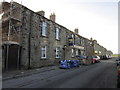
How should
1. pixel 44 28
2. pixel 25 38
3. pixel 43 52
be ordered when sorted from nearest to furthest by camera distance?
pixel 25 38, pixel 43 52, pixel 44 28

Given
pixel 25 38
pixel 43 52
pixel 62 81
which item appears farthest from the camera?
pixel 43 52

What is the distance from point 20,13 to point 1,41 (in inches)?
165

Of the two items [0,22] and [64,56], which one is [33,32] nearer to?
[0,22]

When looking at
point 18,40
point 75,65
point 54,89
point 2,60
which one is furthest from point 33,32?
point 54,89

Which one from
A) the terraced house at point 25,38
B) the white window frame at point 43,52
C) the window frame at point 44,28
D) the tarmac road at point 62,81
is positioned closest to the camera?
the tarmac road at point 62,81

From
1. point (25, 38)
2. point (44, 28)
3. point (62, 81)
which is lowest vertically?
point (62, 81)

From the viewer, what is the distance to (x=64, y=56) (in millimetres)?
23406

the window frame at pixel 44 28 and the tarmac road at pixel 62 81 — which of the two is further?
the window frame at pixel 44 28

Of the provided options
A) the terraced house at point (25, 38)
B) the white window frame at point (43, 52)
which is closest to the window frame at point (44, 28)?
the terraced house at point (25, 38)

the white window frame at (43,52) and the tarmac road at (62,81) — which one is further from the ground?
the white window frame at (43,52)

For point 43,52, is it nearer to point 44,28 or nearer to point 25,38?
point 44,28

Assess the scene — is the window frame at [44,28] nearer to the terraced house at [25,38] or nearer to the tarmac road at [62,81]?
the terraced house at [25,38]

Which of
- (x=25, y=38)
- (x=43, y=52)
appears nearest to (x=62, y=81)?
(x=25, y=38)

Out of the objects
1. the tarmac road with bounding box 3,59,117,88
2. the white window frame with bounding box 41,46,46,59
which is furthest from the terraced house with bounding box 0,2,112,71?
the tarmac road with bounding box 3,59,117,88
